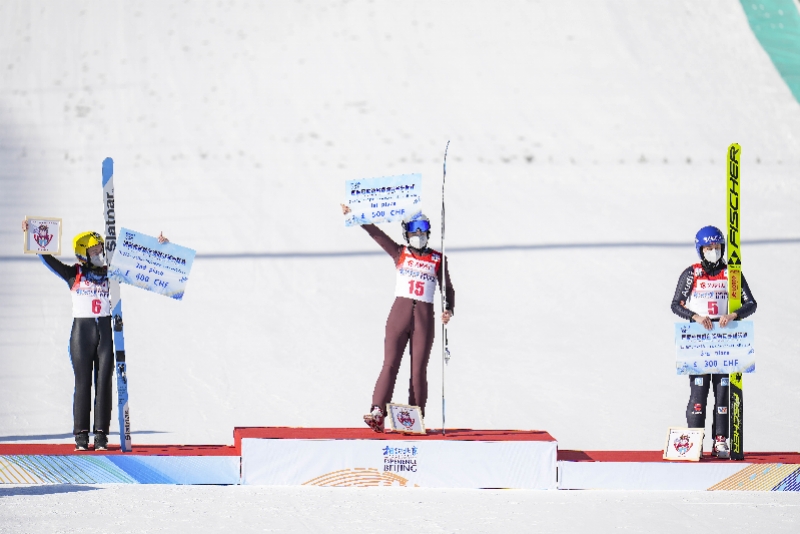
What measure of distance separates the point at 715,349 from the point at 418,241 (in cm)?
211

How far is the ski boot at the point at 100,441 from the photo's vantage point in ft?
27.1

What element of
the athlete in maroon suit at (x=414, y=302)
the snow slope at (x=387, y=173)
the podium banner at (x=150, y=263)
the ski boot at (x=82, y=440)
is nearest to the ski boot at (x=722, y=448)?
the snow slope at (x=387, y=173)

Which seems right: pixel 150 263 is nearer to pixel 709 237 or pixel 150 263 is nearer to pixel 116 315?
pixel 116 315

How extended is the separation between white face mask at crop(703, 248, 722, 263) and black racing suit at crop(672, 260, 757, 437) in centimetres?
4

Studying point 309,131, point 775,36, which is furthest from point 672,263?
point 775,36

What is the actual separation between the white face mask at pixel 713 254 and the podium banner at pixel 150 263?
345cm

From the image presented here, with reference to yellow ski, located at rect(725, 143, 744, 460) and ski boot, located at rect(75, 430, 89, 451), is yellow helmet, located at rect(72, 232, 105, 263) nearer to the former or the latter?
ski boot, located at rect(75, 430, 89, 451)

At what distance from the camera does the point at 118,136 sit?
22266 millimetres

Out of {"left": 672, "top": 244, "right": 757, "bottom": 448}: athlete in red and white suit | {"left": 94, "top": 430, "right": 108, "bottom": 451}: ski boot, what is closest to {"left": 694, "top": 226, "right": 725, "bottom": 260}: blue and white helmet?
{"left": 672, "top": 244, "right": 757, "bottom": 448}: athlete in red and white suit

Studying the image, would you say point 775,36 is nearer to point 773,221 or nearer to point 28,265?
point 773,221

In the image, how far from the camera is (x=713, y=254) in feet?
27.9

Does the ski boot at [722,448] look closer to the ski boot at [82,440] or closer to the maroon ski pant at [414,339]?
the maroon ski pant at [414,339]

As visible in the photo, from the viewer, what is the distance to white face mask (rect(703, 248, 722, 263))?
334 inches

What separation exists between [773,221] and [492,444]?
12110 millimetres
